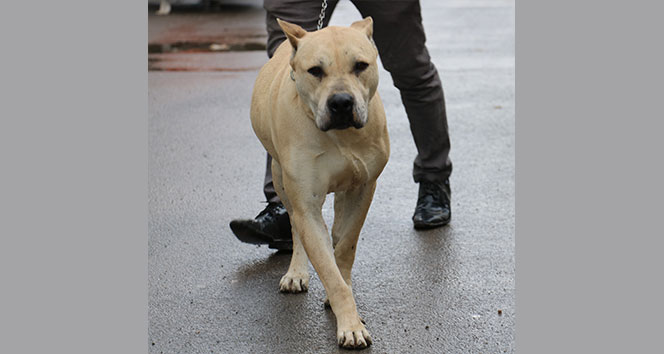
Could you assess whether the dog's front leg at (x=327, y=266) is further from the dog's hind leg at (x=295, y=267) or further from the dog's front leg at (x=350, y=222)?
the dog's hind leg at (x=295, y=267)

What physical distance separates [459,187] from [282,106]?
8.24ft

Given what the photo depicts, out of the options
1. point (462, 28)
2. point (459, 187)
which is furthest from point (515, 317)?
point (462, 28)

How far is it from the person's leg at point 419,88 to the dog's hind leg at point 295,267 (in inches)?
39.4

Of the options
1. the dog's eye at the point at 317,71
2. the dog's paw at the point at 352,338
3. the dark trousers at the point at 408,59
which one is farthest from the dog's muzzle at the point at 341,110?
the dark trousers at the point at 408,59

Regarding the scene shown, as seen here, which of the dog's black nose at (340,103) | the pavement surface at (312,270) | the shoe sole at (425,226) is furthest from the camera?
the shoe sole at (425,226)

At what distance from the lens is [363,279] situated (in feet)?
16.4

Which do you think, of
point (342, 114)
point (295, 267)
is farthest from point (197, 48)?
point (342, 114)

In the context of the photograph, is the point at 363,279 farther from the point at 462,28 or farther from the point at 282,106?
the point at 462,28

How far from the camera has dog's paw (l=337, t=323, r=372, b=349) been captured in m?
4.14

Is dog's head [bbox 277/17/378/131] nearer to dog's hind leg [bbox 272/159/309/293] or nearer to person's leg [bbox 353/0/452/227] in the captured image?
dog's hind leg [bbox 272/159/309/293]

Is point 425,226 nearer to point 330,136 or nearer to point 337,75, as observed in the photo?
point 330,136

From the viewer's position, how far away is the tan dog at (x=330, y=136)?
12.7 feet

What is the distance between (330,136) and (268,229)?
49.1 inches

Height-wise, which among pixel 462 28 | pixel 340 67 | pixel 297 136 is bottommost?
pixel 462 28
